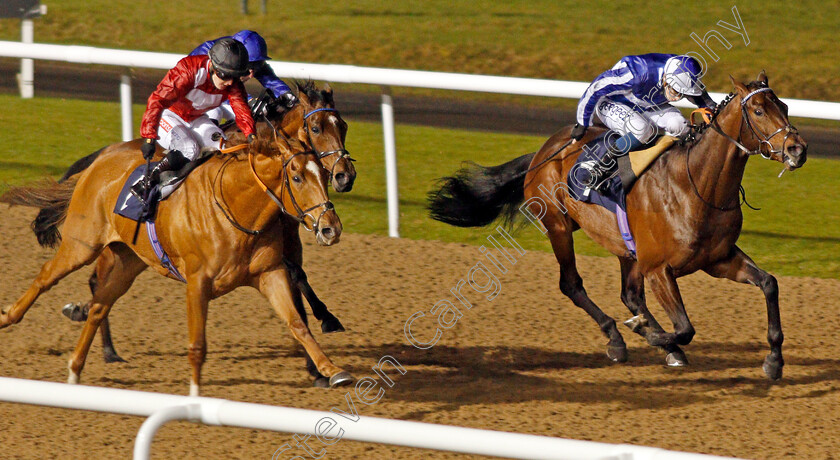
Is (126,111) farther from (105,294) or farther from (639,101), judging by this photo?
(639,101)

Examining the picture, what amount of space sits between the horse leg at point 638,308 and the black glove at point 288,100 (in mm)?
2170

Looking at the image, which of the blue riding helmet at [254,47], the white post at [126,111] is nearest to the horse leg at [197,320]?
the blue riding helmet at [254,47]

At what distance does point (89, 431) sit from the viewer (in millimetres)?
4570

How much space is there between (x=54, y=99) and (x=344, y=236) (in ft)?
20.0

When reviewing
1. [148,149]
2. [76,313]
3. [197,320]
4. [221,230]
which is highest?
[148,149]

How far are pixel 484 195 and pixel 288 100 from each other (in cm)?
196

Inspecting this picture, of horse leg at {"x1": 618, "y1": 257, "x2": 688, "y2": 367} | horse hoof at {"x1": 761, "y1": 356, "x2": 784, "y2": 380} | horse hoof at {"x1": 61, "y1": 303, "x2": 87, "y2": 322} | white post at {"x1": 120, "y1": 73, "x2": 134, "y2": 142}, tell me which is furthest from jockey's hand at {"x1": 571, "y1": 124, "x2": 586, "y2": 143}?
white post at {"x1": 120, "y1": 73, "x2": 134, "y2": 142}

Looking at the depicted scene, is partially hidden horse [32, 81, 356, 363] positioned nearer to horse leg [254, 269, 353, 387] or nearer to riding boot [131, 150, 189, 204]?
riding boot [131, 150, 189, 204]

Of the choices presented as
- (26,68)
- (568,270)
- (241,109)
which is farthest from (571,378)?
(26,68)

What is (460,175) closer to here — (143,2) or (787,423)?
(787,423)

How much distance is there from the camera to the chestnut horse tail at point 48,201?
5746 millimetres

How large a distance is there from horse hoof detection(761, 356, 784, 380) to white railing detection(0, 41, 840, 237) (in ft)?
7.50

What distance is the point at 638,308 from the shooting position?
621 cm

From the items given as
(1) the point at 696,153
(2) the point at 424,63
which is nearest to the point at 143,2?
(2) the point at 424,63
